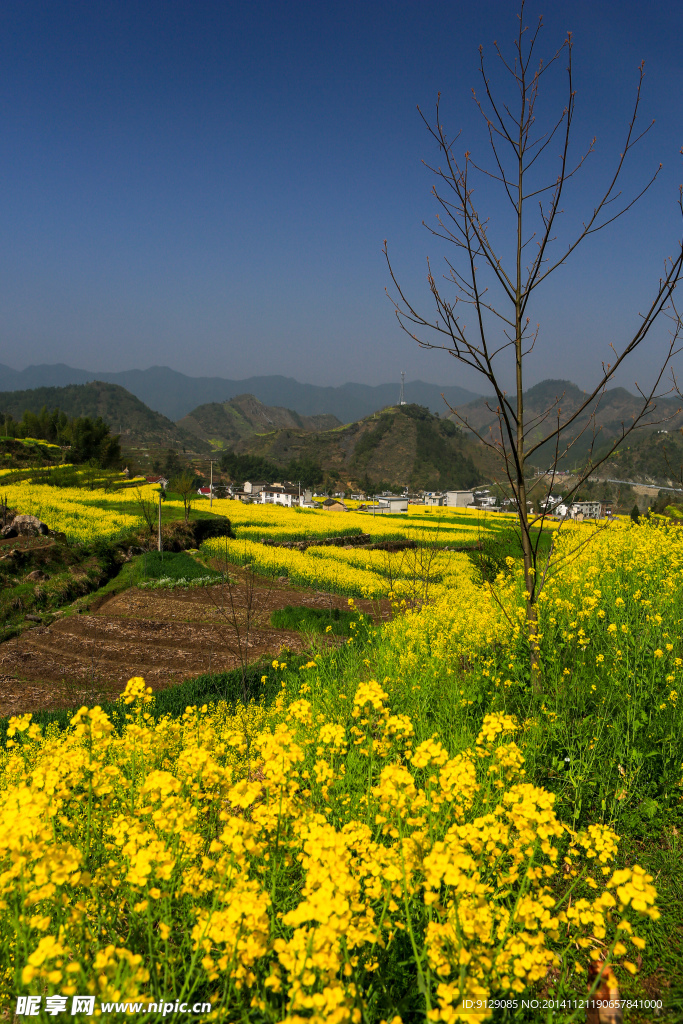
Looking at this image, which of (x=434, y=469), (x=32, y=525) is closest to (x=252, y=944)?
(x=32, y=525)

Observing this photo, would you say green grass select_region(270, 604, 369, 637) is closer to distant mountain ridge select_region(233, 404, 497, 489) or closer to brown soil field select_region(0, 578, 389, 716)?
brown soil field select_region(0, 578, 389, 716)

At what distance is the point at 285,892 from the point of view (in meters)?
2.44

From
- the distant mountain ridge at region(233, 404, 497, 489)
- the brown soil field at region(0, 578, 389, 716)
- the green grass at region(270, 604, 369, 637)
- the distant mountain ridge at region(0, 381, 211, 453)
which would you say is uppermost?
the distant mountain ridge at region(0, 381, 211, 453)

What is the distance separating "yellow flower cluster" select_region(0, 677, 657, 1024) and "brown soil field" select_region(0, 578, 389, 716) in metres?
5.01

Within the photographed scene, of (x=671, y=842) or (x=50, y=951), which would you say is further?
(x=671, y=842)

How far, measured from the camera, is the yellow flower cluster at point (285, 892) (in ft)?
5.02

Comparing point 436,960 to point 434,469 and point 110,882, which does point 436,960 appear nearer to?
point 110,882

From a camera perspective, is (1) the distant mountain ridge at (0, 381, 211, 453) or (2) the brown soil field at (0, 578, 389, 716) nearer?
(2) the brown soil field at (0, 578, 389, 716)

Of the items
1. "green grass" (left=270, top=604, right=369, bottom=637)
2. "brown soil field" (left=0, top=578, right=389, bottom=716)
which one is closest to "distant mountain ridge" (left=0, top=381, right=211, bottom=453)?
"brown soil field" (left=0, top=578, right=389, bottom=716)

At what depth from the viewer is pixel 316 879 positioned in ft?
5.18

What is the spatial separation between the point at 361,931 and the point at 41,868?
1.10 meters

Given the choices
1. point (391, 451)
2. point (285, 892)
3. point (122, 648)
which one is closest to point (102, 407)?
point (391, 451)

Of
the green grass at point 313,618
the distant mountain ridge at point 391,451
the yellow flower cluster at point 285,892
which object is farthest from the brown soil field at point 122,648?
the distant mountain ridge at point 391,451

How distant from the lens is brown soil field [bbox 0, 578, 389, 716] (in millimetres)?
9336
